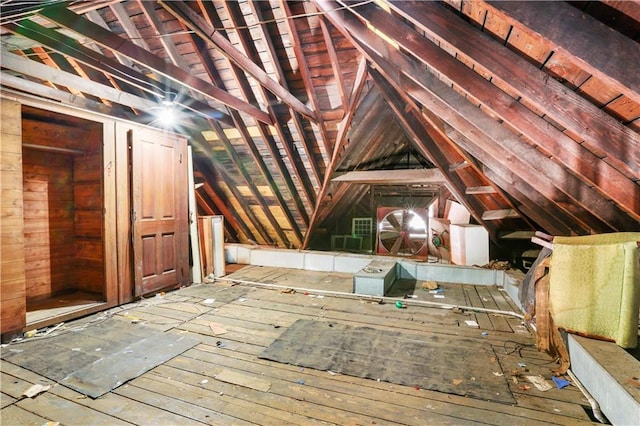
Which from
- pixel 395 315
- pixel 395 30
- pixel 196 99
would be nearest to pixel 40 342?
pixel 196 99

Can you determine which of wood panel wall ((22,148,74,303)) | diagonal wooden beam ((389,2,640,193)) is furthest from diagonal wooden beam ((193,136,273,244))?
diagonal wooden beam ((389,2,640,193))

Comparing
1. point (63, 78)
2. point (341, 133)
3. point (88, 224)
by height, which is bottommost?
point (88, 224)

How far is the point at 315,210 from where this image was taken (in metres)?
6.16

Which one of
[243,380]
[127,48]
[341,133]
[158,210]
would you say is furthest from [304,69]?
[243,380]

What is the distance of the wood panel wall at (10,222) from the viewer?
2727 millimetres

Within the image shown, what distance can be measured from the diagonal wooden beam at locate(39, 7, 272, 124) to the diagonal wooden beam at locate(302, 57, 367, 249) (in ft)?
4.46

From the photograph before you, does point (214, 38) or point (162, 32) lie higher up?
point (162, 32)

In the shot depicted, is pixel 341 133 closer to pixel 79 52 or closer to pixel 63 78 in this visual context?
pixel 79 52

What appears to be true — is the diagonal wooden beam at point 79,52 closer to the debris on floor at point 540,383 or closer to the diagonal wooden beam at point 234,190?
the diagonal wooden beam at point 234,190

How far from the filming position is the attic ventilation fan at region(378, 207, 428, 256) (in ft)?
27.6

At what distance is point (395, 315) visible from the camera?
3680 mm

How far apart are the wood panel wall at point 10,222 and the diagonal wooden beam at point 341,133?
11.5 ft

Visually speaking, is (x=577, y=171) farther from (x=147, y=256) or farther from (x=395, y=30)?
(x=147, y=256)

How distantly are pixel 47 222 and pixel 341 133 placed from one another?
407 centimetres
